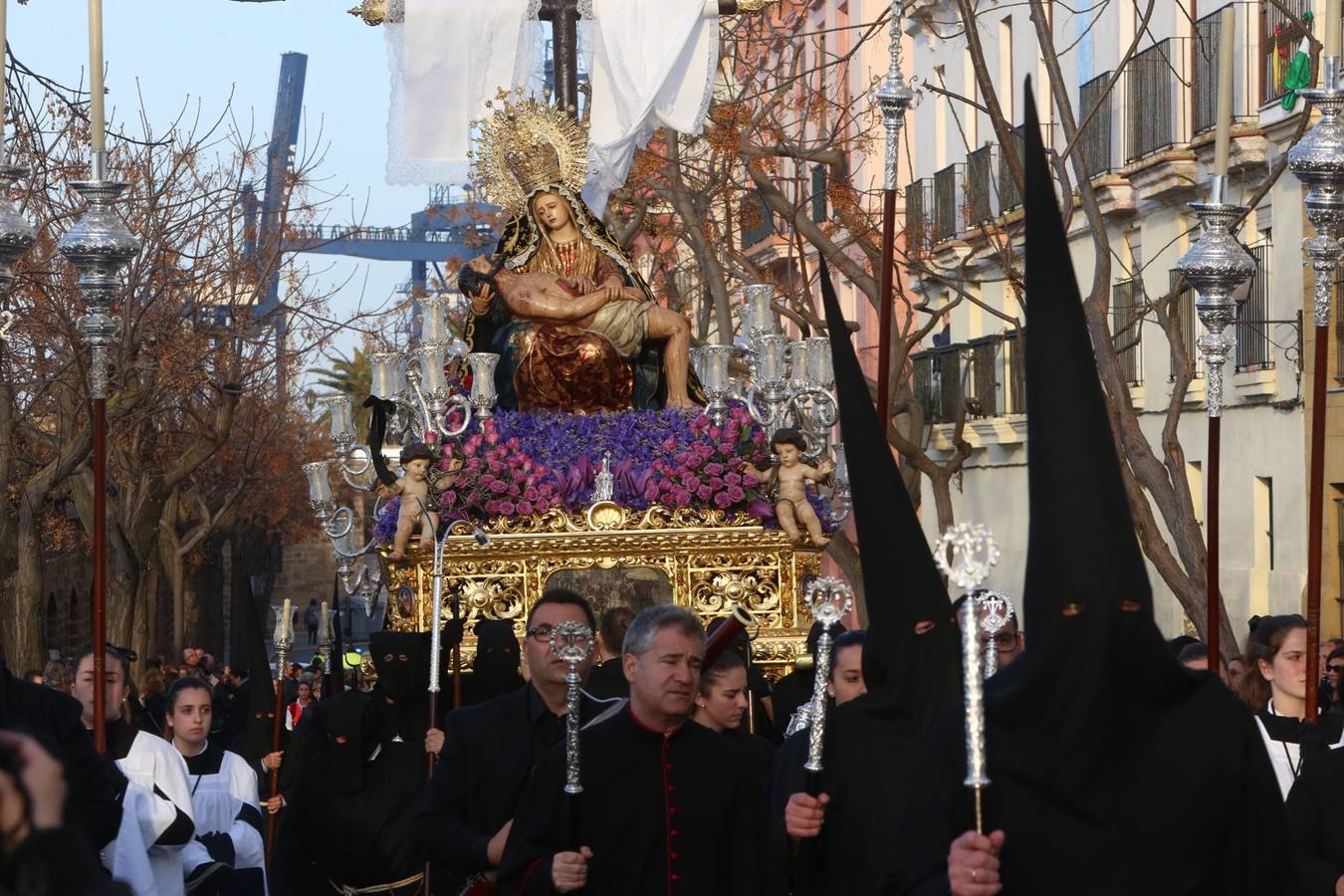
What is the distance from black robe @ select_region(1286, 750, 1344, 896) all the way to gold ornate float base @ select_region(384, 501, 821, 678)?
6778 mm

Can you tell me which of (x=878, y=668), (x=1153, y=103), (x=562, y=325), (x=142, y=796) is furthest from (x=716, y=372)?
(x=1153, y=103)

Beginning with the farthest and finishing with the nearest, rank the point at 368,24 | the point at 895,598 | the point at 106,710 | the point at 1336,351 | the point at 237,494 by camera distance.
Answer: the point at 237,494 < the point at 1336,351 < the point at 368,24 < the point at 106,710 < the point at 895,598

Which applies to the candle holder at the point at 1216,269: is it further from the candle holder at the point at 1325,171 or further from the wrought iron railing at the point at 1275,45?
the wrought iron railing at the point at 1275,45

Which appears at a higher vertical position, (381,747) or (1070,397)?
(1070,397)

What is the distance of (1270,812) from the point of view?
5.34 m

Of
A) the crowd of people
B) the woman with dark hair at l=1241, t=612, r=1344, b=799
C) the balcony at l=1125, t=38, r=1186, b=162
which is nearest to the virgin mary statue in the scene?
the crowd of people

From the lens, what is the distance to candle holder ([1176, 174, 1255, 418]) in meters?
9.36

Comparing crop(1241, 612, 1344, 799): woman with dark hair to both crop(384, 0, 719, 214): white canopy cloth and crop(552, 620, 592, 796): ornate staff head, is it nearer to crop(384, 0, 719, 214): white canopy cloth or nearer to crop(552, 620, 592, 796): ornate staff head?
crop(552, 620, 592, 796): ornate staff head

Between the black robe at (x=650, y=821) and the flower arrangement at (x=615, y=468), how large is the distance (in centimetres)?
718

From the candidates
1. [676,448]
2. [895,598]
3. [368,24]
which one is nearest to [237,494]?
[368,24]

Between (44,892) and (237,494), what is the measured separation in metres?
36.2

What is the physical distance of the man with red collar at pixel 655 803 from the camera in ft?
22.1

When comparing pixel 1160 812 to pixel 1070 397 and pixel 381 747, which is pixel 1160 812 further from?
pixel 381 747

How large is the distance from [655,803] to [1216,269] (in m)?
3.51
